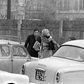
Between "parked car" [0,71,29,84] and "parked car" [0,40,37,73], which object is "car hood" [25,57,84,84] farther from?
"parked car" [0,40,37,73]

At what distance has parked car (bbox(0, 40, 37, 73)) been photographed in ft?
37.9

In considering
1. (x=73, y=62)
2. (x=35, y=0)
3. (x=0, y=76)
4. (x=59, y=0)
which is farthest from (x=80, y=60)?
(x=59, y=0)

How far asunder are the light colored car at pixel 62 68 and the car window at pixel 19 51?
1378mm

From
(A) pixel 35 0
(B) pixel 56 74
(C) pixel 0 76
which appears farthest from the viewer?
(A) pixel 35 0

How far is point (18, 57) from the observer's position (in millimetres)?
11812

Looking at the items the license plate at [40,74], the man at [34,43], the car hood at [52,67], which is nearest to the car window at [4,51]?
the car hood at [52,67]

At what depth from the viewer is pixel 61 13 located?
5541cm

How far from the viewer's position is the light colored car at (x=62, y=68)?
8.96 meters

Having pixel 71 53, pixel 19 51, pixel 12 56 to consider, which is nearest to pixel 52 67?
pixel 71 53

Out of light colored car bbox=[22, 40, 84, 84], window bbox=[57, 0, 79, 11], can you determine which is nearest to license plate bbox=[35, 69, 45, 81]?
light colored car bbox=[22, 40, 84, 84]

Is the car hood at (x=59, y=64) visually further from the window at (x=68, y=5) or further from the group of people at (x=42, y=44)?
the window at (x=68, y=5)

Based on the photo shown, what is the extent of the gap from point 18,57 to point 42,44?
1683 millimetres

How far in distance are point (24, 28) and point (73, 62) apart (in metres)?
14.5

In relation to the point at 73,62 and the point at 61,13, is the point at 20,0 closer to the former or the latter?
the point at 61,13
